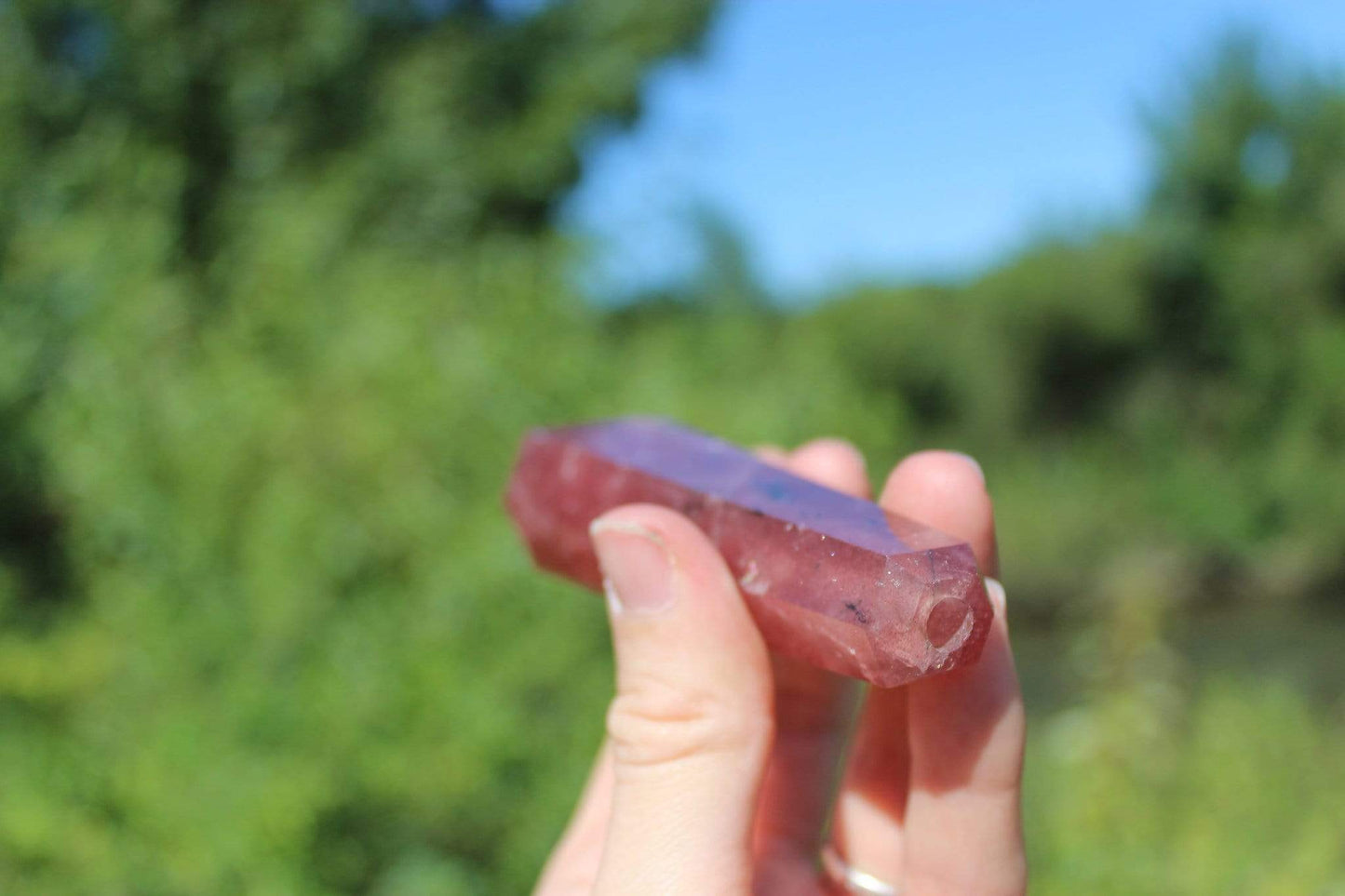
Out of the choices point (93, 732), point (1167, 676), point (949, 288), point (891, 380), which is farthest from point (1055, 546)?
point (93, 732)

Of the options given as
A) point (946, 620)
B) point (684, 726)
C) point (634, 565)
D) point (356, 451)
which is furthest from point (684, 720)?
point (356, 451)

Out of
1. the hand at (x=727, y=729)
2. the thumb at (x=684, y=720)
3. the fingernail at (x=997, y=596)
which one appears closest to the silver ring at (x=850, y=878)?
the hand at (x=727, y=729)

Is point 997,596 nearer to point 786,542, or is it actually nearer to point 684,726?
point 786,542

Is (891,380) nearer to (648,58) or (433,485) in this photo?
(648,58)

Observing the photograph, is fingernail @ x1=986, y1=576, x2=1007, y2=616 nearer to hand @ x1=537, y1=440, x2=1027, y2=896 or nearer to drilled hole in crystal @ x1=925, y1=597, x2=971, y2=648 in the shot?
hand @ x1=537, y1=440, x2=1027, y2=896

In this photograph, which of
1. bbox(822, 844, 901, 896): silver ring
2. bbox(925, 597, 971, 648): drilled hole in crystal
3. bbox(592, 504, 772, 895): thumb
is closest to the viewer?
bbox(925, 597, 971, 648): drilled hole in crystal

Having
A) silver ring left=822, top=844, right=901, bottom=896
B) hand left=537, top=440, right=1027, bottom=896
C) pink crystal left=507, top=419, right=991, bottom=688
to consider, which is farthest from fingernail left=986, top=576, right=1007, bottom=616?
silver ring left=822, top=844, right=901, bottom=896
